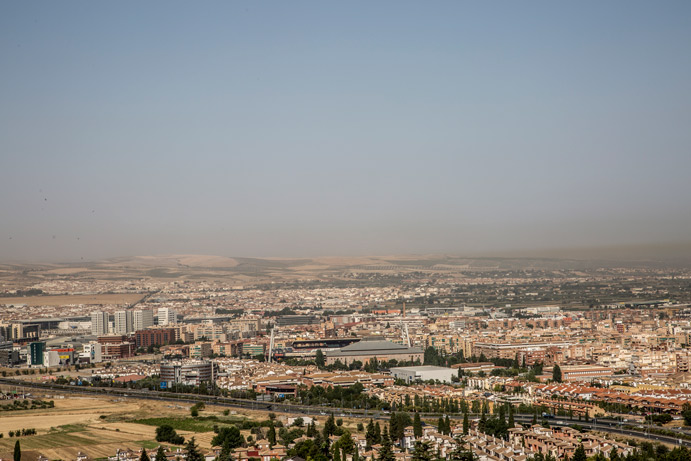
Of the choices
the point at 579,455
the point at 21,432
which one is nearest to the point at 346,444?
the point at 579,455

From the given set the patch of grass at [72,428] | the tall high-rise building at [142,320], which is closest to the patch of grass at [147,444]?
the patch of grass at [72,428]

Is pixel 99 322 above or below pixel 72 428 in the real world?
below

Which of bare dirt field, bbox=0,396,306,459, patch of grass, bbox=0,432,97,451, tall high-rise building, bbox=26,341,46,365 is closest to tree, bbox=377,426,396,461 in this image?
bare dirt field, bbox=0,396,306,459

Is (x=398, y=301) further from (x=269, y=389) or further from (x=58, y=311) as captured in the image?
(x=269, y=389)

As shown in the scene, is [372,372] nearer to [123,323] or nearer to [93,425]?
[93,425]

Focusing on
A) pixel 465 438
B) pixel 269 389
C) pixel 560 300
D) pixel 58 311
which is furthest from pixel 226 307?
pixel 465 438

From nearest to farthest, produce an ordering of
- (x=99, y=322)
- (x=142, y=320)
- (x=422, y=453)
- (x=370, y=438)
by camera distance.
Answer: (x=422, y=453) → (x=370, y=438) → (x=99, y=322) → (x=142, y=320)

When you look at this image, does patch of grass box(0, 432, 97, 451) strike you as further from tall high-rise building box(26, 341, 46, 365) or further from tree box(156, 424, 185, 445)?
tall high-rise building box(26, 341, 46, 365)
